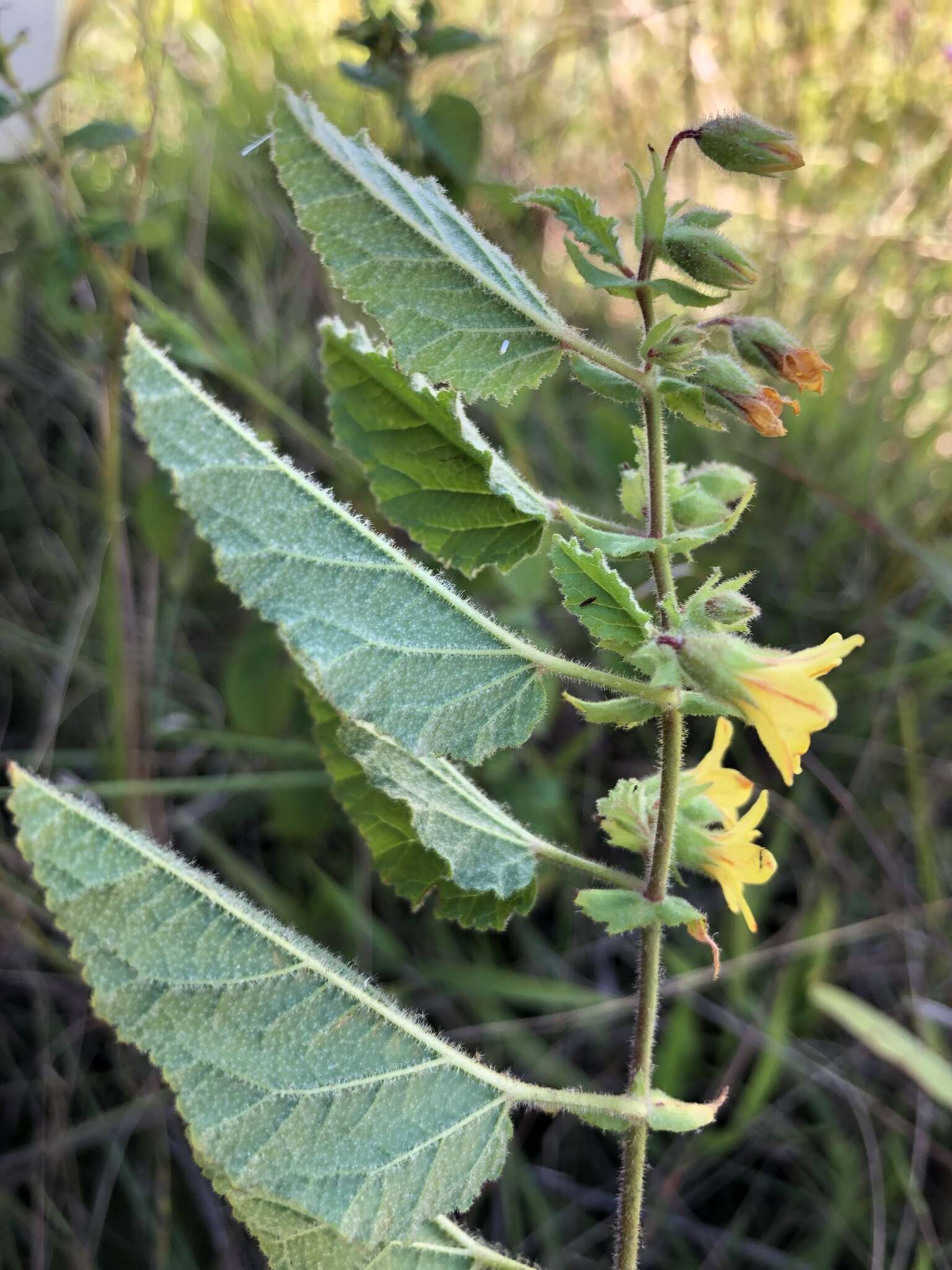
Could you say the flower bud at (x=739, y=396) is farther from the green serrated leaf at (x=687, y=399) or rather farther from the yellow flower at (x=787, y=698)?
the yellow flower at (x=787, y=698)

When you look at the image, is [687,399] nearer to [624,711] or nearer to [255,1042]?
[624,711]

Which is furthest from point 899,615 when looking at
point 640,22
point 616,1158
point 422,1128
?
point 422,1128

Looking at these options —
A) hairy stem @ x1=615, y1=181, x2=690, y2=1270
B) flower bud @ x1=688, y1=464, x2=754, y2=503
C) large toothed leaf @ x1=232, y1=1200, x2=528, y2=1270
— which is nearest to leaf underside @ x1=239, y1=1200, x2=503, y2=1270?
large toothed leaf @ x1=232, y1=1200, x2=528, y2=1270

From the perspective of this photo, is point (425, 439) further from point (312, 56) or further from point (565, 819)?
point (312, 56)

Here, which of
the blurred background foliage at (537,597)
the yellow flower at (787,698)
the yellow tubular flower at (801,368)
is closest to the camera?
the yellow flower at (787,698)

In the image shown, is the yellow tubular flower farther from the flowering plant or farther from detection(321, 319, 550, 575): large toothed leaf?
detection(321, 319, 550, 575): large toothed leaf

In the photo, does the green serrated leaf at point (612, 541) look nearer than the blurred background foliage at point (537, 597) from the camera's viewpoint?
Yes

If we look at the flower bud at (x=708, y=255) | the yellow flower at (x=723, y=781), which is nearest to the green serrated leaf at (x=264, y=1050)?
the yellow flower at (x=723, y=781)

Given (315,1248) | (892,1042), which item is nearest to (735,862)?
(315,1248)
